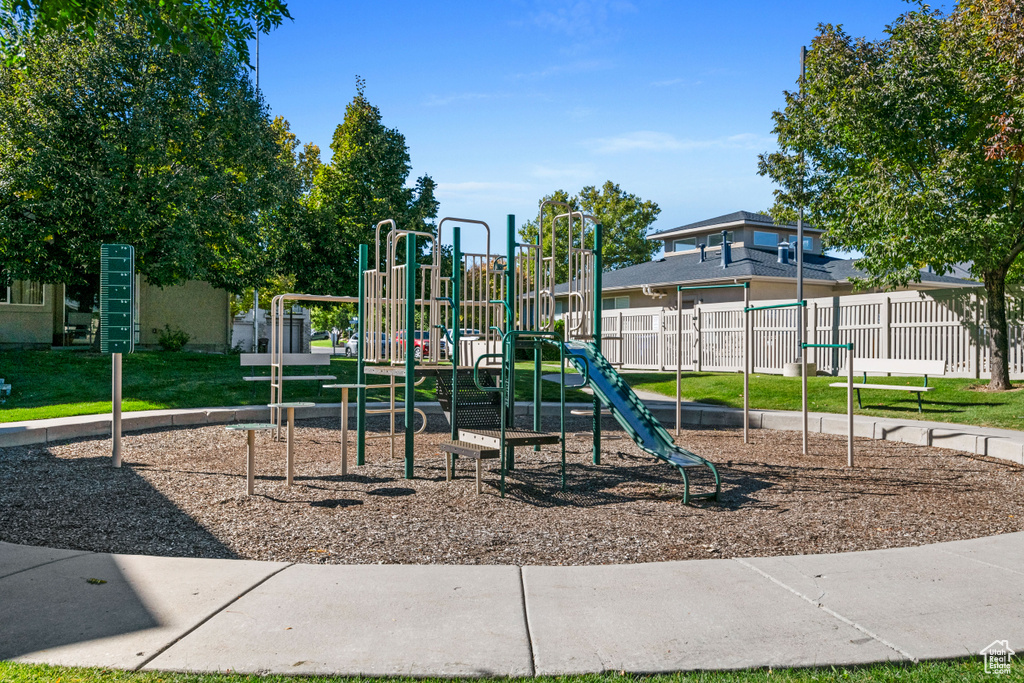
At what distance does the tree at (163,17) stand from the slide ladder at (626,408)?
990 centimetres

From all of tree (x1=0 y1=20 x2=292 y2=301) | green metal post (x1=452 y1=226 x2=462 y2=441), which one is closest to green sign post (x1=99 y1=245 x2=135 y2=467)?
green metal post (x1=452 y1=226 x2=462 y2=441)

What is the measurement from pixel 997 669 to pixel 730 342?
19561mm

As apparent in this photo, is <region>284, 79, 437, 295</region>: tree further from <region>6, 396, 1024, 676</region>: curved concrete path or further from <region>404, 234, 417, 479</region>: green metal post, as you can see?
<region>6, 396, 1024, 676</region>: curved concrete path

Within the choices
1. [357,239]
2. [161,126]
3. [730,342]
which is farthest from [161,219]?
[730,342]

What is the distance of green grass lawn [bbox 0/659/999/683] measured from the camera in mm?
2904

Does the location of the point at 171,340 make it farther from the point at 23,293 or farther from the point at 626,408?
the point at 626,408

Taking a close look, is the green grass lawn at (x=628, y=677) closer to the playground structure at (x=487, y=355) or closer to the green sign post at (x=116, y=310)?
the playground structure at (x=487, y=355)

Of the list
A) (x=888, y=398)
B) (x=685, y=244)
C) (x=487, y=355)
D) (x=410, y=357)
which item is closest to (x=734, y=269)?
(x=685, y=244)

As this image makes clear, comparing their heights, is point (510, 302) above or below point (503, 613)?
above

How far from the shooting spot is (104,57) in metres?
18.3

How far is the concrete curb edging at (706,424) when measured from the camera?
9375 mm

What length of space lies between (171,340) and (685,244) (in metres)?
25.2

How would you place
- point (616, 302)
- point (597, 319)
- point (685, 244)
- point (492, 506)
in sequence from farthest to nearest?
point (685, 244) < point (616, 302) < point (597, 319) < point (492, 506)

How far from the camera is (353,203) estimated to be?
25.7 meters
